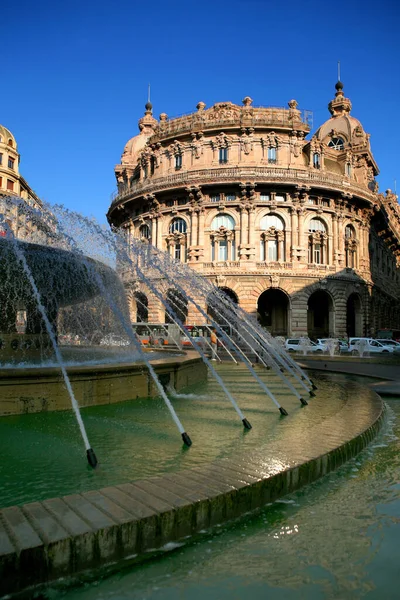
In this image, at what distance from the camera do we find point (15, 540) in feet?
8.86

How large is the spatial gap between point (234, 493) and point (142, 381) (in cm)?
539

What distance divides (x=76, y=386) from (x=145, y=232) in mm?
37636

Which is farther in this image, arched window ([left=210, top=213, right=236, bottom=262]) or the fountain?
arched window ([left=210, top=213, right=236, bottom=262])

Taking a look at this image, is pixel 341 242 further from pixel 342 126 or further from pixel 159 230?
pixel 342 126

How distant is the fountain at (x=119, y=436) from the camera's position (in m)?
2.97

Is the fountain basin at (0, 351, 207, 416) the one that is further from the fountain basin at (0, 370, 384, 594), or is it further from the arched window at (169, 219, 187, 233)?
the arched window at (169, 219, 187, 233)

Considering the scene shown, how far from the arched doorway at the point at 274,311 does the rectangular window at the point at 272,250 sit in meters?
3.14

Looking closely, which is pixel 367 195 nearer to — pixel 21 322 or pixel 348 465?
pixel 21 322

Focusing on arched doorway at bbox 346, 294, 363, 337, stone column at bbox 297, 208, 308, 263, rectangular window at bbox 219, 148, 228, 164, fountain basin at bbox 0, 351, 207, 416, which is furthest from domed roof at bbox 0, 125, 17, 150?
fountain basin at bbox 0, 351, 207, 416

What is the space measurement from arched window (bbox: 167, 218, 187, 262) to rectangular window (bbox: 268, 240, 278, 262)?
7.35 metres

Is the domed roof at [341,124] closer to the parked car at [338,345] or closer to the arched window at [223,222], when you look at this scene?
the arched window at [223,222]

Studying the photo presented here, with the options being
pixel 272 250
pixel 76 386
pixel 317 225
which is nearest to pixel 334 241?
pixel 317 225

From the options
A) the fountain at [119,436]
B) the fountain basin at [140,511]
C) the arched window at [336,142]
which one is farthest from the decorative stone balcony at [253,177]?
the fountain basin at [140,511]

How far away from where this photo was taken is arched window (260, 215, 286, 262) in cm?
3906
